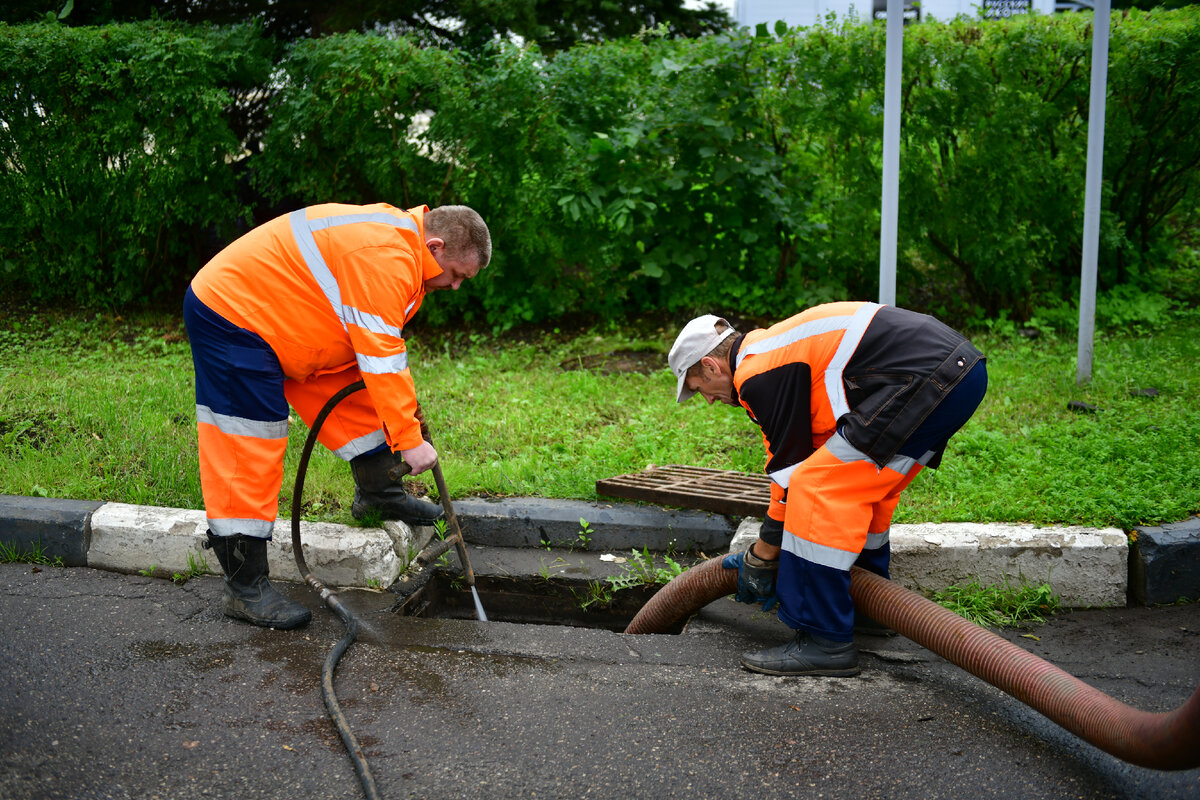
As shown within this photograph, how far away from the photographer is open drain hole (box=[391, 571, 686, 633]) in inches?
153

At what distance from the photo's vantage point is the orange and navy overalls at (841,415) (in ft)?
9.39

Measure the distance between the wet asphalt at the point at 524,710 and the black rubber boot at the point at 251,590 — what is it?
58 mm

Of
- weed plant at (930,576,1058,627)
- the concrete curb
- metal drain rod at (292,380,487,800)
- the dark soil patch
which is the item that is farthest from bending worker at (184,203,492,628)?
the dark soil patch

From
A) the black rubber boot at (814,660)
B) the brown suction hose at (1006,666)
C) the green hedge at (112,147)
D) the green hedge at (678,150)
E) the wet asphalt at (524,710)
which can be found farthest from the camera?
the green hedge at (112,147)

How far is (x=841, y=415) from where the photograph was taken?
9.57 feet

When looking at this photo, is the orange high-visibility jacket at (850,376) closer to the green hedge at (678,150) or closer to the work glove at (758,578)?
the work glove at (758,578)

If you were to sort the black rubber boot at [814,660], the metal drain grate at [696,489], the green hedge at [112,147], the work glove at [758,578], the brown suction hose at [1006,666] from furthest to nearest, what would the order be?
the green hedge at [112,147] → the metal drain grate at [696,489] → the work glove at [758,578] → the black rubber boot at [814,660] → the brown suction hose at [1006,666]

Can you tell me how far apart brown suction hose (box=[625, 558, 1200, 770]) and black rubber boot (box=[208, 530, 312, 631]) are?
1354 millimetres

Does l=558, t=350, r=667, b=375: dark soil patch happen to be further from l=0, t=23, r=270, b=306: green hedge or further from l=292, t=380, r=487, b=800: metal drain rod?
l=0, t=23, r=270, b=306: green hedge

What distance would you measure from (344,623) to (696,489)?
1.65 m

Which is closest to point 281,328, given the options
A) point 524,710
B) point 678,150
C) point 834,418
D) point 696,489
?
point 524,710

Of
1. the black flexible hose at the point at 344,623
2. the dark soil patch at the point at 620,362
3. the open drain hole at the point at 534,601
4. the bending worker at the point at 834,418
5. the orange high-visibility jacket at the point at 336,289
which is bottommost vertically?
the open drain hole at the point at 534,601

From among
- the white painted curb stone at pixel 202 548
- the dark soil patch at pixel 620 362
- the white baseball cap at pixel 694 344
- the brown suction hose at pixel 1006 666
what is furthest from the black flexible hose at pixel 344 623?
the dark soil patch at pixel 620 362

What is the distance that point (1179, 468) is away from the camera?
13.0ft
